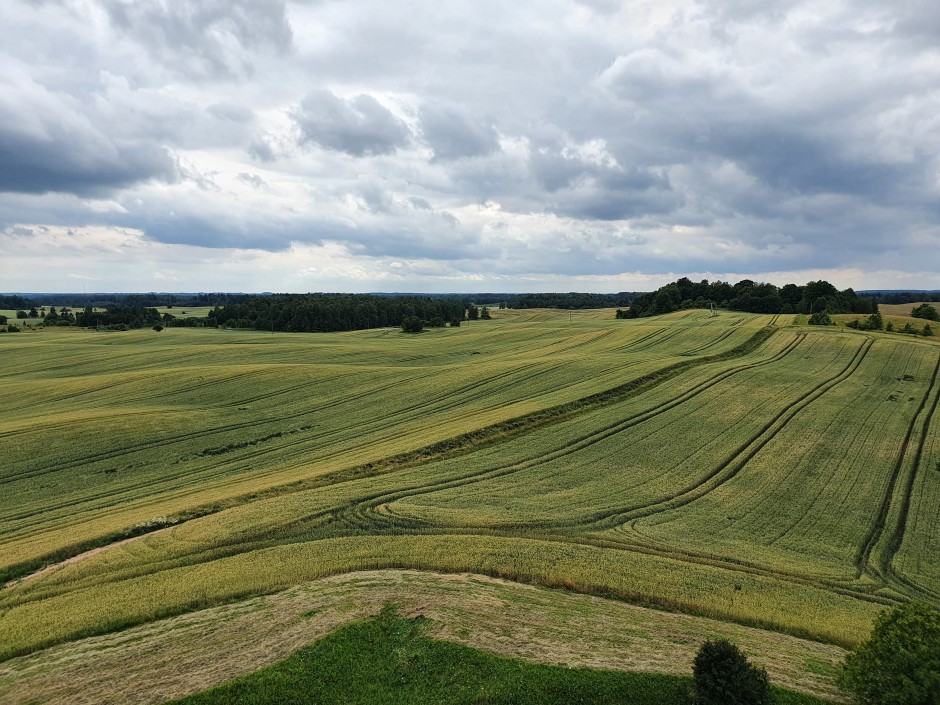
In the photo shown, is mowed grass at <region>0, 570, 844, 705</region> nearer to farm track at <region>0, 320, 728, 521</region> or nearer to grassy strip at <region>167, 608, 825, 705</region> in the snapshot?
grassy strip at <region>167, 608, 825, 705</region>

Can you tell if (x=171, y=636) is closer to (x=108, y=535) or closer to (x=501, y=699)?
(x=501, y=699)

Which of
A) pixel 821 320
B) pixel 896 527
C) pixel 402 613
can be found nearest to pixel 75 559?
pixel 402 613

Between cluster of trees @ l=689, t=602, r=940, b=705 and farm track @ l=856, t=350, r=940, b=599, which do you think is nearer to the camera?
cluster of trees @ l=689, t=602, r=940, b=705

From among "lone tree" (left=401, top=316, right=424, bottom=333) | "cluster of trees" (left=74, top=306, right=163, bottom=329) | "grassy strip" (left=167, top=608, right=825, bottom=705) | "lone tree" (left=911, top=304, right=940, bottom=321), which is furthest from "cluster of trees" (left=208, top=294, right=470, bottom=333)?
"grassy strip" (left=167, top=608, right=825, bottom=705)

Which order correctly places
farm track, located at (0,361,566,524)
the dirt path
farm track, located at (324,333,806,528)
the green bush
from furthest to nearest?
the green bush < farm track, located at (0,361,566,524) < farm track, located at (324,333,806,528) < the dirt path

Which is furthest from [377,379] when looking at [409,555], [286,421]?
[409,555]

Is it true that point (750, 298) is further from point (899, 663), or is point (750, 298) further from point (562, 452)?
point (899, 663)

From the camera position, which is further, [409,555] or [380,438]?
[380,438]
